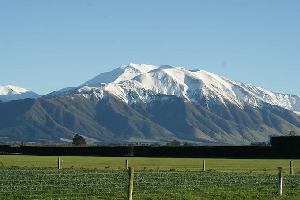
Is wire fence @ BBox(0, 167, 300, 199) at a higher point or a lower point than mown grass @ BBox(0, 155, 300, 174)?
lower

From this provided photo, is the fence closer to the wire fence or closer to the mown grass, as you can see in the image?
the wire fence

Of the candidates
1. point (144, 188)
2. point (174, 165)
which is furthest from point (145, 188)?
point (174, 165)

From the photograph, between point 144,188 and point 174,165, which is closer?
point 144,188

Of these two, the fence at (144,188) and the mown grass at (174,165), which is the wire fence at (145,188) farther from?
the mown grass at (174,165)

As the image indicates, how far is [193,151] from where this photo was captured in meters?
113

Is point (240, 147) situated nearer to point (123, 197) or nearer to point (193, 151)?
point (193, 151)

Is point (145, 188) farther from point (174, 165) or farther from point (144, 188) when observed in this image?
point (174, 165)

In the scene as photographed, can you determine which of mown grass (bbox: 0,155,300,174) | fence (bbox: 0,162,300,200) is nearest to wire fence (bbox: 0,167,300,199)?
fence (bbox: 0,162,300,200)

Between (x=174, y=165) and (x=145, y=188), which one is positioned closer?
(x=145, y=188)

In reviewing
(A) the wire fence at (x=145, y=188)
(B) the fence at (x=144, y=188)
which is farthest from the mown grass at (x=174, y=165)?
(B) the fence at (x=144, y=188)

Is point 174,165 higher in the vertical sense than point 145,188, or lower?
higher

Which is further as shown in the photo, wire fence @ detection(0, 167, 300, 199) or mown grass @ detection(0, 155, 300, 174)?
mown grass @ detection(0, 155, 300, 174)

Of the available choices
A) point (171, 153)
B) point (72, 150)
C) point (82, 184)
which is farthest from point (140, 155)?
point (82, 184)

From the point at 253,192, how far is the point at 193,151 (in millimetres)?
77053
